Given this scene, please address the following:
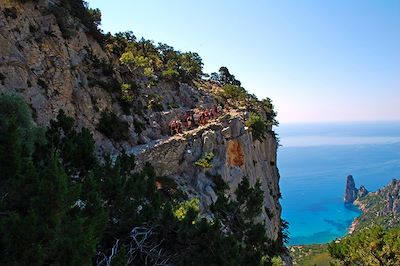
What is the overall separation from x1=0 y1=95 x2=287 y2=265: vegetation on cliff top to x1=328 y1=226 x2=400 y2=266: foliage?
7.53 m

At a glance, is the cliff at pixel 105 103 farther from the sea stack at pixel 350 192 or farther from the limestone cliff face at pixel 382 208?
the sea stack at pixel 350 192

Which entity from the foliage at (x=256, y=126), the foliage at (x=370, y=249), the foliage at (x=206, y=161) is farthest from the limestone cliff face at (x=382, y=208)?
the foliage at (x=370, y=249)

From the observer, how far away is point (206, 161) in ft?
86.2

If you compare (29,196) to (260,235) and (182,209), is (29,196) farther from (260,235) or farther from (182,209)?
(182,209)

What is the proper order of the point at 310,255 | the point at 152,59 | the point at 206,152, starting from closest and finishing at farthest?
the point at 206,152 → the point at 152,59 → the point at 310,255

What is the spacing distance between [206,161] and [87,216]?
17145mm

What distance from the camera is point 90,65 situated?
94.4 ft

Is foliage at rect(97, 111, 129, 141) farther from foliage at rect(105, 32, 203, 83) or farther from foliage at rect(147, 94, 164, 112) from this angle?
A: foliage at rect(105, 32, 203, 83)

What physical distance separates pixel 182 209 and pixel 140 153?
7.75 meters

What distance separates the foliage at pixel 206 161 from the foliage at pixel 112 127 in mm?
5470

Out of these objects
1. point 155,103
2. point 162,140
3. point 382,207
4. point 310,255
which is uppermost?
point 155,103

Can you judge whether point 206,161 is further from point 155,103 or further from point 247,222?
point 247,222

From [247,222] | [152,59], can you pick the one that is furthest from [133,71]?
[247,222]

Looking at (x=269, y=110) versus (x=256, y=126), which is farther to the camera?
(x=269, y=110)
